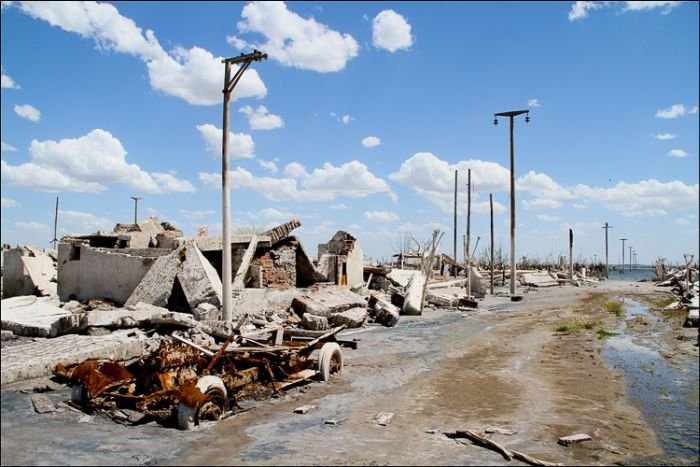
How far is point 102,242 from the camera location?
52.6 ft

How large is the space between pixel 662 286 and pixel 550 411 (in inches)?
1376

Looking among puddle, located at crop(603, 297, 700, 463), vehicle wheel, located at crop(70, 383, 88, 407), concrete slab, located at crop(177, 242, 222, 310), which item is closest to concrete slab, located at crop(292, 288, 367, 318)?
concrete slab, located at crop(177, 242, 222, 310)

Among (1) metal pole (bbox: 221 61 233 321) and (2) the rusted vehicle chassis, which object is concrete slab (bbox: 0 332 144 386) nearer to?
(2) the rusted vehicle chassis

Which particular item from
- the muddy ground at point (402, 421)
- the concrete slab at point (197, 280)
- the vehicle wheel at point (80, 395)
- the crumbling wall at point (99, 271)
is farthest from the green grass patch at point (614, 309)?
the vehicle wheel at point (80, 395)

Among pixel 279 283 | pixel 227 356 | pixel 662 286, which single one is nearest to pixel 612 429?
pixel 227 356

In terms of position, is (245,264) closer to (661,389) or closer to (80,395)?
(80,395)

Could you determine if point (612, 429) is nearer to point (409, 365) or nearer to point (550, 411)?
point (550, 411)

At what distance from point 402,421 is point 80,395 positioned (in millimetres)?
3658

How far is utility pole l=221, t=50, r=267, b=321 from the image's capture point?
1091cm

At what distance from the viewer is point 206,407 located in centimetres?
598

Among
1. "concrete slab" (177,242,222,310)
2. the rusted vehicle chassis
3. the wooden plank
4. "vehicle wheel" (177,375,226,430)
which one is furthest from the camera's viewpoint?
the wooden plank

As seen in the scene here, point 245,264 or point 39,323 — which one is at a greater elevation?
point 245,264

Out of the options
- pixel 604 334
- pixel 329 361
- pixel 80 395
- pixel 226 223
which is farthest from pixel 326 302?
pixel 80 395

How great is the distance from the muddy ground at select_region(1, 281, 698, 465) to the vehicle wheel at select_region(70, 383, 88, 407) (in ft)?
0.56
